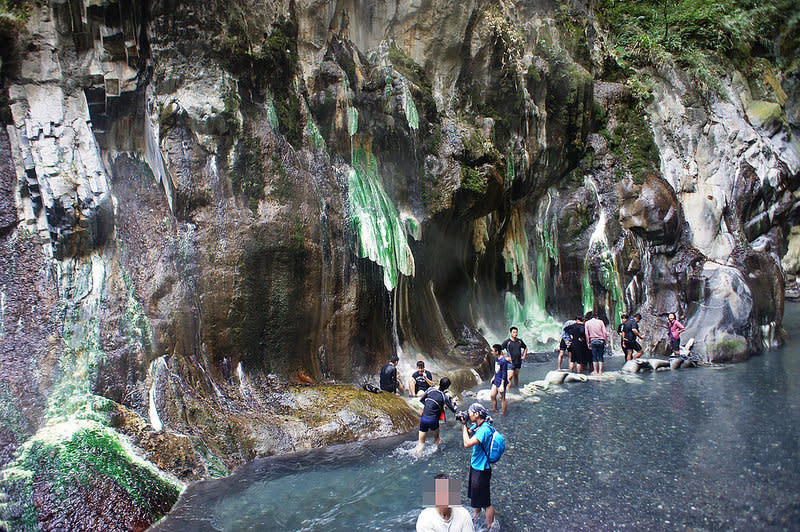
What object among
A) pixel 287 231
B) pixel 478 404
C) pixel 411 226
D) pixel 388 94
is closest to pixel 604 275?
pixel 411 226

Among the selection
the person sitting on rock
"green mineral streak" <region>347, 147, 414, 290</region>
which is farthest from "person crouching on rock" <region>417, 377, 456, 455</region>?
the person sitting on rock

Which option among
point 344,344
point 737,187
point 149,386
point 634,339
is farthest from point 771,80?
point 149,386

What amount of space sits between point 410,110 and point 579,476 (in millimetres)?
9231

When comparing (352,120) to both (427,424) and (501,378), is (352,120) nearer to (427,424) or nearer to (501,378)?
(501,378)

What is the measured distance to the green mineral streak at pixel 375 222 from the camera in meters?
12.3

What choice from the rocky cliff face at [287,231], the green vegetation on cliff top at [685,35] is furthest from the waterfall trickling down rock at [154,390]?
the green vegetation on cliff top at [685,35]

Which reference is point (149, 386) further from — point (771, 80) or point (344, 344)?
point (771, 80)

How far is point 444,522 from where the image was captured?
14.0 ft

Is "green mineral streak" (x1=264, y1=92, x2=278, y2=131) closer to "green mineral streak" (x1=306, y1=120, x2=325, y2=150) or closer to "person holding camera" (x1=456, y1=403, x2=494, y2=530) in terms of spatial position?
"green mineral streak" (x1=306, y1=120, x2=325, y2=150)

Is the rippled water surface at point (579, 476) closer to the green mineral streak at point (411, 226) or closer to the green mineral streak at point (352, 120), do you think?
the green mineral streak at point (411, 226)

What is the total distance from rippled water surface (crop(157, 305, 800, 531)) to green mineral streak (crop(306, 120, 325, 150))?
634 cm

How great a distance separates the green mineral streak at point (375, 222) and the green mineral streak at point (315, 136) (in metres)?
0.94

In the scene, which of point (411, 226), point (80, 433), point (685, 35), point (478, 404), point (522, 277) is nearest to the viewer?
point (478, 404)

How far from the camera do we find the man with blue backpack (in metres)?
5.82
